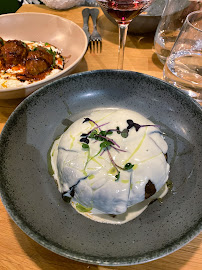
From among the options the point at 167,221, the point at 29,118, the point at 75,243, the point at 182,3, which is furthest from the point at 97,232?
the point at 182,3

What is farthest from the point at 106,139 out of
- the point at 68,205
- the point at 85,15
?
the point at 85,15

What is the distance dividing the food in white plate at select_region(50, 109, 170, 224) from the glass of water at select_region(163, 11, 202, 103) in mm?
386

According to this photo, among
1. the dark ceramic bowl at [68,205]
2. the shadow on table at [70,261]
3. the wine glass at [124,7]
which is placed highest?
the wine glass at [124,7]

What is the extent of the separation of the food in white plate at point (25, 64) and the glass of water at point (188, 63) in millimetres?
572

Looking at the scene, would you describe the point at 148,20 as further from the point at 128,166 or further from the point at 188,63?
the point at 128,166

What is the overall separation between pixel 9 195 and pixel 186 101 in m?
0.69

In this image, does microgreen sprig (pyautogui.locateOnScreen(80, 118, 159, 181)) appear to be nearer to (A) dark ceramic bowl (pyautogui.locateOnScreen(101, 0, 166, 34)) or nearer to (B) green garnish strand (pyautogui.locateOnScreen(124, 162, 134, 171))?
(B) green garnish strand (pyautogui.locateOnScreen(124, 162, 134, 171))

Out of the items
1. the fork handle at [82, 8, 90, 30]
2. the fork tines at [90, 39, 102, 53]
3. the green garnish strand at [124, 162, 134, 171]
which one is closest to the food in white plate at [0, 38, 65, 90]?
the fork tines at [90, 39, 102, 53]

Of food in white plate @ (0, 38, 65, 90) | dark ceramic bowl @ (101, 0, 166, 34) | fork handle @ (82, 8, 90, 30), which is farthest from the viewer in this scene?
fork handle @ (82, 8, 90, 30)

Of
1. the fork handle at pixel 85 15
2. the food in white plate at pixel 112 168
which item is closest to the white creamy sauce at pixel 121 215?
the food in white plate at pixel 112 168

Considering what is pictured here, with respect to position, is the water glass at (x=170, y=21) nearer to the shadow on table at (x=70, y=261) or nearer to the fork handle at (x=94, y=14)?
the fork handle at (x=94, y=14)

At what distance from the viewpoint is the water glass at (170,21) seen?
4.13 ft

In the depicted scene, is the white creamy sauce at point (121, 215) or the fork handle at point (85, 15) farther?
the fork handle at point (85, 15)

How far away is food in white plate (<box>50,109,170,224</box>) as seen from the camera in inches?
28.1
